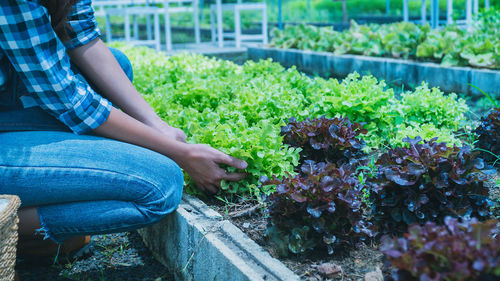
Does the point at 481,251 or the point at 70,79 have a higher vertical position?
the point at 70,79

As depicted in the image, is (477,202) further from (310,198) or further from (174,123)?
(174,123)

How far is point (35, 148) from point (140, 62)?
3.63 metres

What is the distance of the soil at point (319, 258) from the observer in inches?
71.0

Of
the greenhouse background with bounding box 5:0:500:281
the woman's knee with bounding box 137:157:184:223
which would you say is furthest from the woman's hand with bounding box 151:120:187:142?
the woman's knee with bounding box 137:157:184:223

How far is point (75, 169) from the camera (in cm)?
196

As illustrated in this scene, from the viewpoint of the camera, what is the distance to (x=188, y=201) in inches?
96.7

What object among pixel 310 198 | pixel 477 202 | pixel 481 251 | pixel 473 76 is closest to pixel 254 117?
pixel 310 198

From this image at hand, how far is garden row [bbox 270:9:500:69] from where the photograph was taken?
493 cm

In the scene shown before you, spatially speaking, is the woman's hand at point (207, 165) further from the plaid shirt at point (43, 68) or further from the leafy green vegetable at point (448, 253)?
the leafy green vegetable at point (448, 253)

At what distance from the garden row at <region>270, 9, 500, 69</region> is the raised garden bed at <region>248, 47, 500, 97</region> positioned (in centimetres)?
15

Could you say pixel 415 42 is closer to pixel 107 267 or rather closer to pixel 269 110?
pixel 269 110

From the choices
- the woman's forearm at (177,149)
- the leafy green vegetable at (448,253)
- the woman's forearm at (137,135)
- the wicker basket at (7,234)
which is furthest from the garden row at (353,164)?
the wicker basket at (7,234)

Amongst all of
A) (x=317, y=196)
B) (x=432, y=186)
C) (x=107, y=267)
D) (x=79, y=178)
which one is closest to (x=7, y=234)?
(x=79, y=178)

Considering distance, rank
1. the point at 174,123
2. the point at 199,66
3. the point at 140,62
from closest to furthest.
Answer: the point at 174,123 → the point at 199,66 → the point at 140,62
